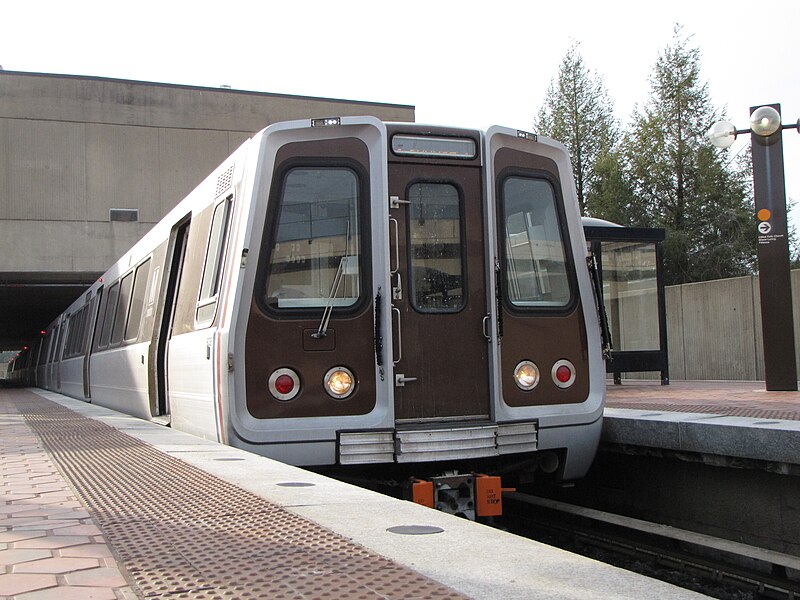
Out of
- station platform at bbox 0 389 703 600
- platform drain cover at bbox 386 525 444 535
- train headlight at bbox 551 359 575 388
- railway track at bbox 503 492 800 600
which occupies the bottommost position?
railway track at bbox 503 492 800 600

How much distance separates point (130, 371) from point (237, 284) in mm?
5582

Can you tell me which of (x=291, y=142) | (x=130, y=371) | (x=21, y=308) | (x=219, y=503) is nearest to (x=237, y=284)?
(x=291, y=142)

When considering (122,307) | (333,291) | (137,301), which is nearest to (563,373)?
(333,291)

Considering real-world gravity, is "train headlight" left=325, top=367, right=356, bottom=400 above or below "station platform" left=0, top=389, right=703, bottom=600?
above

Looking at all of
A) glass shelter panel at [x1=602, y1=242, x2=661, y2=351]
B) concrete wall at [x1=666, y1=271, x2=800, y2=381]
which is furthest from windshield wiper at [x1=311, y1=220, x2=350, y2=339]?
concrete wall at [x1=666, y1=271, x2=800, y2=381]

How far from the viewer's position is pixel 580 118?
3931 centimetres

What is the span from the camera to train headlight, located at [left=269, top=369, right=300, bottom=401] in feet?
18.4

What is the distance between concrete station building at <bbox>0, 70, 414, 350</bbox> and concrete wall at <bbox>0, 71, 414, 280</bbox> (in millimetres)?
30

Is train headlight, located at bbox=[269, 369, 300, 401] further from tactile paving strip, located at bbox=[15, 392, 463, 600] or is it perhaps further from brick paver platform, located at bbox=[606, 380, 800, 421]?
brick paver platform, located at bbox=[606, 380, 800, 421]

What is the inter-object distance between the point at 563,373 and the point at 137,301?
6.49 metres

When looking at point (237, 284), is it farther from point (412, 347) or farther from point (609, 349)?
point (609, 349)

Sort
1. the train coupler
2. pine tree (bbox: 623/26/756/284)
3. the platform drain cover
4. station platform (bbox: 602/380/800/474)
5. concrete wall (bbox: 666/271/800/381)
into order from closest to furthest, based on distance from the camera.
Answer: the platform drain cover < station platform (bbox: 602/380/800/474) < the train coupler < concrete wall (bbox: 666/271/800/381) < pine tree (bbox: 623/26/756/284)

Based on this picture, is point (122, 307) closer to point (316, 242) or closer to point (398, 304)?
point (316, 242)

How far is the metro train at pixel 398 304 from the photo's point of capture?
563cm
